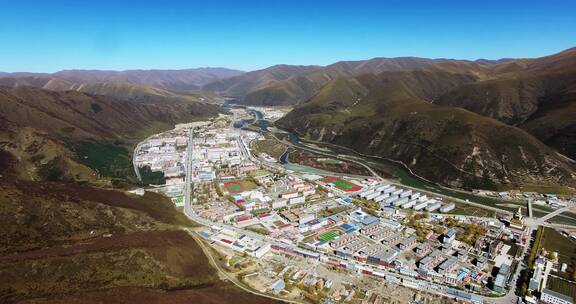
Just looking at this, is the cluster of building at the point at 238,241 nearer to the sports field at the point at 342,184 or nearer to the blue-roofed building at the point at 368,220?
the blue-roofed building at the point at 368,220

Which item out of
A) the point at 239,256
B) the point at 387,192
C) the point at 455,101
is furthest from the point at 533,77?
the point at 239,256

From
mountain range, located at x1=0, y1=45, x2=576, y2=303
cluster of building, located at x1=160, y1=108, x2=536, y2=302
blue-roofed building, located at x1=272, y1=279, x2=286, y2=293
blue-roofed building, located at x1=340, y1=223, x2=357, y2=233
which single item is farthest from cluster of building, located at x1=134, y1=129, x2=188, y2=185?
blue-roofed building, located at x1=272, y1=279, x2=286, y2=293

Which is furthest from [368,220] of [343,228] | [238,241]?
[238,241]

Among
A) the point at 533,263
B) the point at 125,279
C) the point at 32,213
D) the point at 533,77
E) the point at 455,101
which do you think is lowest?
the point at 533,263

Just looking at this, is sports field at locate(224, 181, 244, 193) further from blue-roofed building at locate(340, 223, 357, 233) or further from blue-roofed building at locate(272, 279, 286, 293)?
blue-roofed building at locate(272, 279, 286, 293)

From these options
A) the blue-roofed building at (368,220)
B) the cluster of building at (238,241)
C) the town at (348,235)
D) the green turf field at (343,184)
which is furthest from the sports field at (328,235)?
the green turf field at (343,184)

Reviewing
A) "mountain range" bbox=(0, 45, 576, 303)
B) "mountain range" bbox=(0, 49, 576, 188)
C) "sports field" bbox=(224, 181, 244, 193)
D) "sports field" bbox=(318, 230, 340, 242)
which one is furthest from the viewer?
"mountain range" bbox=(0, 49, 576, 188)

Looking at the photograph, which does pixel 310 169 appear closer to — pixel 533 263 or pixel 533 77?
pixel 533 263
